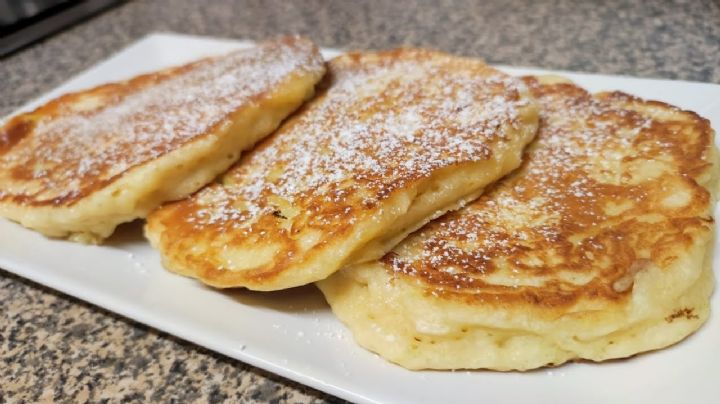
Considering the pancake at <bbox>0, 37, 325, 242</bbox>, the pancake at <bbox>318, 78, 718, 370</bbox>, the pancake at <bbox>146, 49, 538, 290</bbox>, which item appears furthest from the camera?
the pancake at <bbox>0, 37, 325, 242</bbox>

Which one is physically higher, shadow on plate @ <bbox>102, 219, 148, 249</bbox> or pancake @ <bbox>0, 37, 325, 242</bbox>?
pancake @ <bbox>0, 37, 325, 242</bbox>

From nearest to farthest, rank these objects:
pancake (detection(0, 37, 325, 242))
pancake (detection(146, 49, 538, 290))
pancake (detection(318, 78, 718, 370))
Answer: pancake (detection(318, 78, 718, 370))
pancake (detection(146, 49, 538, 290))
pancake (detection(0, 37, 325, 242))

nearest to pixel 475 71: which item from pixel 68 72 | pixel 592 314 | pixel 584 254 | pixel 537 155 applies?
pixel 537 155

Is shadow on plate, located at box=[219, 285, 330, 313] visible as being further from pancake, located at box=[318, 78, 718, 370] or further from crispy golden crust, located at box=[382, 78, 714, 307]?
crispy golden crust, located at box=[382, 78, 714, 307]

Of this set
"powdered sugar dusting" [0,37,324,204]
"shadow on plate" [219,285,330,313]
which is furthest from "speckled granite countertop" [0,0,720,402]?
"powdered sugar dusting" [0,37,324,204]

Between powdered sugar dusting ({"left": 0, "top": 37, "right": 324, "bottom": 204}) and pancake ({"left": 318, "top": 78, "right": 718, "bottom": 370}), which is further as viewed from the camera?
powdered sugar dusting ({"left": 0, "top": 37, "right": 324, "bottom": 204})

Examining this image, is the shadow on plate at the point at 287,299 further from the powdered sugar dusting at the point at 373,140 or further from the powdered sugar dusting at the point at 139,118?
the powdered sugar dusting at the point at 139,118

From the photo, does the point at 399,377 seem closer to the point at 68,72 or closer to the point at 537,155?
the point at 537,155
